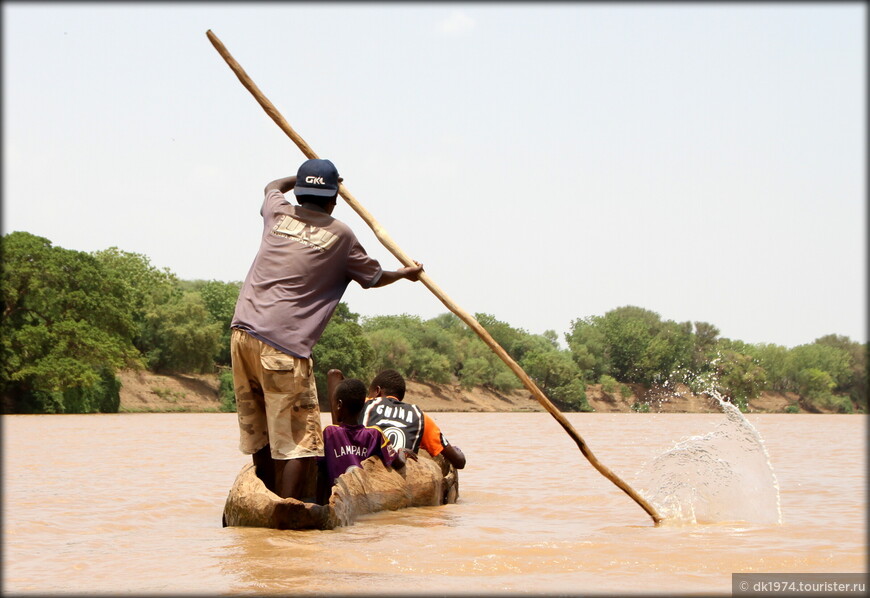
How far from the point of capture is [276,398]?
5098mm

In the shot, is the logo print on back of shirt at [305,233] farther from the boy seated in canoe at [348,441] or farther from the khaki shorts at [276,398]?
the boy seated in canoe at [348,441]

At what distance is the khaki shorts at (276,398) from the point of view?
5070mm

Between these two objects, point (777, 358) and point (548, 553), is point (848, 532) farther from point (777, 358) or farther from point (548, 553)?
point (777, 358)

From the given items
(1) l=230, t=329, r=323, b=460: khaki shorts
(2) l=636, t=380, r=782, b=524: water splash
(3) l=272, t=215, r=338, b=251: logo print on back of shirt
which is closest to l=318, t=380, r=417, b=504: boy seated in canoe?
(1) l=230, t=329, r=323, b=460: khaki shorts

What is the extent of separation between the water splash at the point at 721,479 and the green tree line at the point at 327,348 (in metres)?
28.8

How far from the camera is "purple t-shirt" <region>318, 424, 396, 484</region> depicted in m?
6.26

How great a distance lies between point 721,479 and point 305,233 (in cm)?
353

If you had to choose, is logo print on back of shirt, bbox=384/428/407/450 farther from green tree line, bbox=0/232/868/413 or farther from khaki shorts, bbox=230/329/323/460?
green tree line, bbox=0/232/868/413

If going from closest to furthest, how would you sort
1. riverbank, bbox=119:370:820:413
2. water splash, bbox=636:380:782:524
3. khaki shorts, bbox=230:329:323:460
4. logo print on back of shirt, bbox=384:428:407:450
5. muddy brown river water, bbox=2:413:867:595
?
muddy brown river water, bbox=2:413:867:595, khaki shorts, bbox=230:329:323:460, water splash, bbox=636:380:782:524, logo print on back of shirt, bbox=384:428:407:450, riverbank, bbox=119:370:820:413

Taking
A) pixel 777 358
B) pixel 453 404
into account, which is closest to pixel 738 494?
pixel 453 404

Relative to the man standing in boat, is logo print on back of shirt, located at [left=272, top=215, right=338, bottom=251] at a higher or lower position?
higher

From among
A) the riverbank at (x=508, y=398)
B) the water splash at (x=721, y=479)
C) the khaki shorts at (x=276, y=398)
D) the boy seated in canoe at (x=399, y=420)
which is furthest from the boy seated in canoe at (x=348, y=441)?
the riverbank at (x=508, y=398)

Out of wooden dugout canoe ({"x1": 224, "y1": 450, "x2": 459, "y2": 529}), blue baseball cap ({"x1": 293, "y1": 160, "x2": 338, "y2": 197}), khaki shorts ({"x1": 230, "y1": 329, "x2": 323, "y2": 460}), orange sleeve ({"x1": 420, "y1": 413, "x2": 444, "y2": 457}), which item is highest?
blue baseball cap ({"x1": 293, "y1": 160, "x2": 338, "y2": 197})

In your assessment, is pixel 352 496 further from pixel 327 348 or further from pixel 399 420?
pixel 327 348
